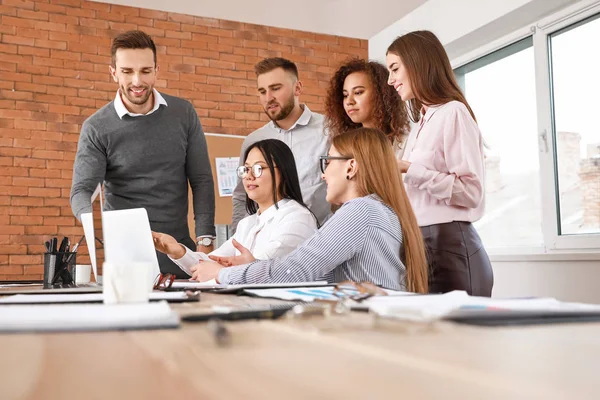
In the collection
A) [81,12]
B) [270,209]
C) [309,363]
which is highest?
[81,12]

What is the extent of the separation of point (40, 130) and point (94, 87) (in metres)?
0.57

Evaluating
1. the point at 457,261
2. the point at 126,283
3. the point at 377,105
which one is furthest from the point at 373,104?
the point at 126,283

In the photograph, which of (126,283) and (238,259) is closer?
(126,283)

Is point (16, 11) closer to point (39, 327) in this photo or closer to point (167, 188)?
point (167, 188)

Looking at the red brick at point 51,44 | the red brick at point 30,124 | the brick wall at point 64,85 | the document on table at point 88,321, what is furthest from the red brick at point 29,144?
the document on table at point 88,321

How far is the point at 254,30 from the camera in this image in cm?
576

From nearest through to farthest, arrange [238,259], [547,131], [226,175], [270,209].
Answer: [238,259] < [270,209] < [547,131] < [226,175]

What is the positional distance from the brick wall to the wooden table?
4.60 meters

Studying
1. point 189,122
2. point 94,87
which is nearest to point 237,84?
point 94,87

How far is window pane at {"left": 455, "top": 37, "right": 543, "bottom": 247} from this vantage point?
4.20 meters

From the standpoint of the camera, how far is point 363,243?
1.62 metres

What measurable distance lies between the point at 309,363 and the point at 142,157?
7.61 ft

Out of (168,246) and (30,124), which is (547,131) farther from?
(30,124)

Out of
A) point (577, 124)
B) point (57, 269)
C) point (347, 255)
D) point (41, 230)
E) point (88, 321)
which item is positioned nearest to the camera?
point (88, 321)
